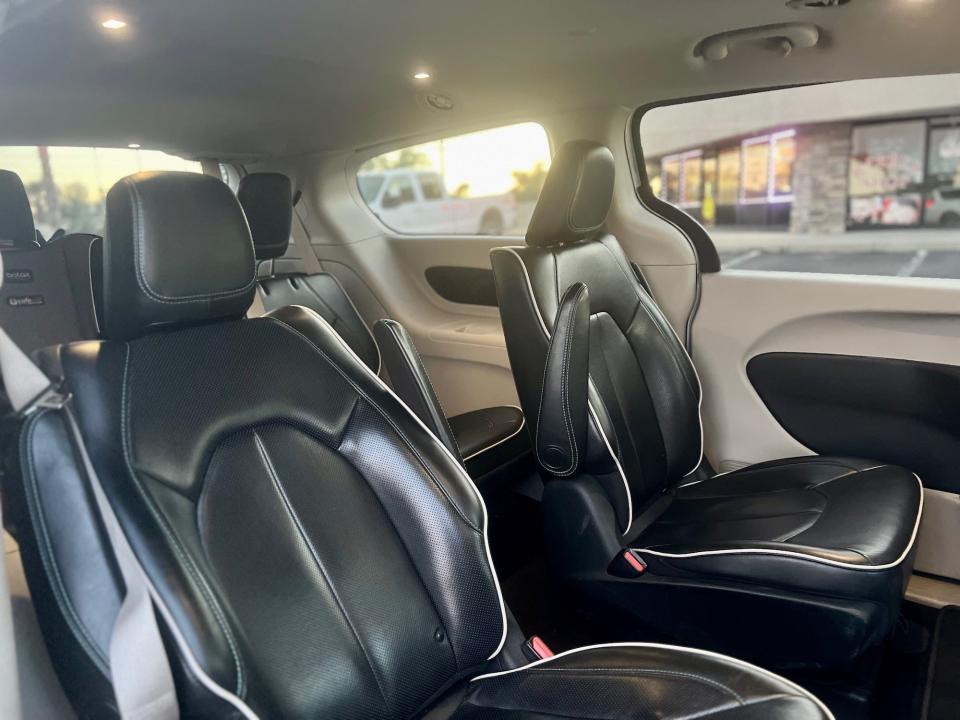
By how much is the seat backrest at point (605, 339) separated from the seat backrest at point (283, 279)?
3.65ft

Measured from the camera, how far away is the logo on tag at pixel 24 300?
3.02m

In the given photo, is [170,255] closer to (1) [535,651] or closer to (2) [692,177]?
(1) [535,651]

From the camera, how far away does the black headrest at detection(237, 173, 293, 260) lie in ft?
9.53

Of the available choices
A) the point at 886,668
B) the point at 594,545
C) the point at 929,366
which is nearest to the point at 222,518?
the point at 594,545

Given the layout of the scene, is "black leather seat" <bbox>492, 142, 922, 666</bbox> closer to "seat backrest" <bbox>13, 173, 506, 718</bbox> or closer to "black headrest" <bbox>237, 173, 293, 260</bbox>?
"seat backrest" <bbox>13, 173, 506, 718</bbox>

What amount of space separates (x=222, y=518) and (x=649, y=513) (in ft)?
4.06

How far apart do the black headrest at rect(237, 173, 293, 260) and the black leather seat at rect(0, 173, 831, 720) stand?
5.53 feet

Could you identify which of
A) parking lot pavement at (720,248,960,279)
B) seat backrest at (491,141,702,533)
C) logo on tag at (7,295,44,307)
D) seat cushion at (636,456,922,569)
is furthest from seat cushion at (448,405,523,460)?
logo on tag at (7,295,44,307)

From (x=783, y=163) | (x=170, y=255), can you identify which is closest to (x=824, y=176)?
(x=783, y=163)

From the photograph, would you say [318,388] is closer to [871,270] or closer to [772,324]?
[772,324]

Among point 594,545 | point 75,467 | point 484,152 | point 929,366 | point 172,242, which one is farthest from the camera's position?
point 484,152

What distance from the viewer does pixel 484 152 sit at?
11.0ft

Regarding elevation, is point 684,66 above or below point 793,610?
above

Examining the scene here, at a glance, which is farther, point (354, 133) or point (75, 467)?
point (354, 133)
